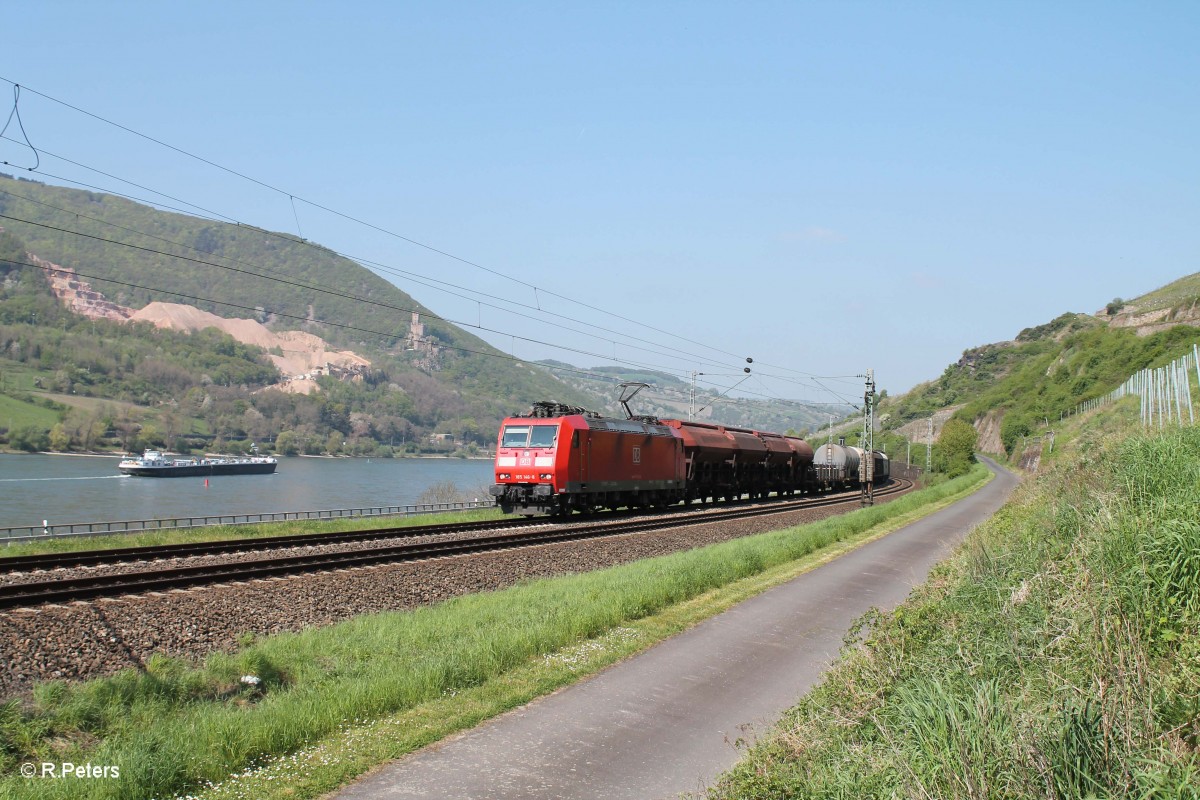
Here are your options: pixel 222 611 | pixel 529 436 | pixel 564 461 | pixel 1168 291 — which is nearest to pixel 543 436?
pixel 529 436

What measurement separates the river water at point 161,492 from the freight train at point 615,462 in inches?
1003

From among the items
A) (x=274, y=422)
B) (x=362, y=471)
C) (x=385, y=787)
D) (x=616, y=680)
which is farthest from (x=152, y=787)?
(x=274, y=422)

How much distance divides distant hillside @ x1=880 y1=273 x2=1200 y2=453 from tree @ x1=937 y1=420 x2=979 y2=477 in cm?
602

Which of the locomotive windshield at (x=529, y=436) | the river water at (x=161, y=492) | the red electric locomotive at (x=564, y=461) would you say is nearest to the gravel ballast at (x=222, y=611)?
the red electric locomotive at (x=564, y=461)

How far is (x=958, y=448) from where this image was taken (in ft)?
271

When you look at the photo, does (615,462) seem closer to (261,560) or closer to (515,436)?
(515,436)

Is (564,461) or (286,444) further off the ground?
(286,444)

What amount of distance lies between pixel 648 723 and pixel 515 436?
24.4 meters

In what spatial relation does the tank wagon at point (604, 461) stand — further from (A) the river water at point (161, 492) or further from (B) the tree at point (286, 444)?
(B) the tree at point (286, 444)

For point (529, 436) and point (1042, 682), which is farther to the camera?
point (529, 436)

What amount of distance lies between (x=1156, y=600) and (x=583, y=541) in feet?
62.0

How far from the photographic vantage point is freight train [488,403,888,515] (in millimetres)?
31531

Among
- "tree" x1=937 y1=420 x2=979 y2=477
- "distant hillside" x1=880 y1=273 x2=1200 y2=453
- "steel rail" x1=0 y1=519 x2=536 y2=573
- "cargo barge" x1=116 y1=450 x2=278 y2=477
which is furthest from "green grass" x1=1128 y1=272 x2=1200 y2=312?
"steel rail" x1=0 y1=519 x2=536 y2=573

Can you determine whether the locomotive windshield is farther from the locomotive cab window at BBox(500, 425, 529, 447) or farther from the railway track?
the railway track
